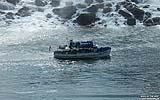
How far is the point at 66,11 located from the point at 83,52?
7116 centimetres

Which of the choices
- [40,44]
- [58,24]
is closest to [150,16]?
[58,24]

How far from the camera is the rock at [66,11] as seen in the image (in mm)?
182125

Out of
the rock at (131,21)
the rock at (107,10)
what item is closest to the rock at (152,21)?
the rock at (131,21)

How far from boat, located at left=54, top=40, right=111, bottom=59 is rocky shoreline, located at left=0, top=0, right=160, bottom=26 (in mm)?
51780

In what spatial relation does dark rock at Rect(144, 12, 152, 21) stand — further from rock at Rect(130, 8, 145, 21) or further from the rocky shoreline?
rock at Rect(130, 8, 145, 21)

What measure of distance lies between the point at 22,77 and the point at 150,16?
89298mm

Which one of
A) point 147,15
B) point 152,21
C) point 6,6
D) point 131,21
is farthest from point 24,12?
point 152,21

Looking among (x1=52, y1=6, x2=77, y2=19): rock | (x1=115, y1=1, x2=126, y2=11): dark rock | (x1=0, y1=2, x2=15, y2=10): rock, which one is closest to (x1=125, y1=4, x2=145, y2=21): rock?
(x1=115, y1=1, x2=126, y2=11): dark rock

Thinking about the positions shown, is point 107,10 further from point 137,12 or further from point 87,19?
point 137,12

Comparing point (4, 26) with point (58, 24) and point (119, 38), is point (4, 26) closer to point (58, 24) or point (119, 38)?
point (58, 24)

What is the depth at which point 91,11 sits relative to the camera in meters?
182

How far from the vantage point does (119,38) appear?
140 metres

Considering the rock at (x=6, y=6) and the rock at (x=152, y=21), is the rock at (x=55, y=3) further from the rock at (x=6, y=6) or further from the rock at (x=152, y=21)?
the rock at (x=152, y=21)

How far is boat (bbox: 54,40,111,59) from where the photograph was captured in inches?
4537
